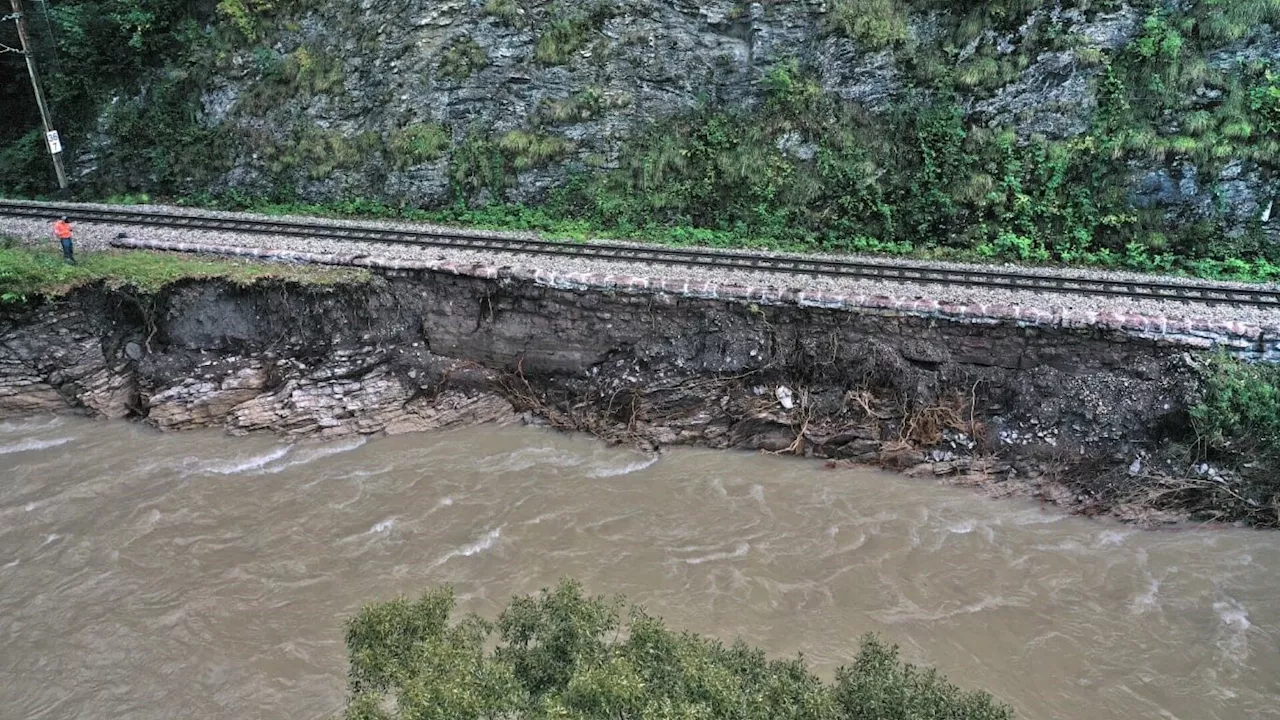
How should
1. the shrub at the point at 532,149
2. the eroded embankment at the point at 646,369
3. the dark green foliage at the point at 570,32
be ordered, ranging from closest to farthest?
the eroded embankment at the point at 646,369
the shrub at the point at 532,149
the dark green foliage at the point at 570,32

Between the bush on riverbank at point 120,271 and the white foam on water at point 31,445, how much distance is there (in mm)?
3354

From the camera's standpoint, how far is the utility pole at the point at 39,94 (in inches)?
966

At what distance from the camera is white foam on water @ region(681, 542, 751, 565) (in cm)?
1533

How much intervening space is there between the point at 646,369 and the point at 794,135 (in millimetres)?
8862

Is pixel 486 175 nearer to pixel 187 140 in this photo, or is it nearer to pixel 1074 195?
pixel 187 140

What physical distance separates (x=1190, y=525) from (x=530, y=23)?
849 inches

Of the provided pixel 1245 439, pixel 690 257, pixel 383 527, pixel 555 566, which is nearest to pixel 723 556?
pixel 555 566

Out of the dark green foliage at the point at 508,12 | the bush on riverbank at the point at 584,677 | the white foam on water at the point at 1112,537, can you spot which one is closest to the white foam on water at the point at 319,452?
the bush on riverbank at the point at 584,677

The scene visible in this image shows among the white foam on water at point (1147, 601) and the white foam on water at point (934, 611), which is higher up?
the white foam on water at point (934, 611)

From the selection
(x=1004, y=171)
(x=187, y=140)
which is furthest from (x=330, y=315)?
(x=1004, y=171)

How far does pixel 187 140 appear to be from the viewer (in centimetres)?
2575

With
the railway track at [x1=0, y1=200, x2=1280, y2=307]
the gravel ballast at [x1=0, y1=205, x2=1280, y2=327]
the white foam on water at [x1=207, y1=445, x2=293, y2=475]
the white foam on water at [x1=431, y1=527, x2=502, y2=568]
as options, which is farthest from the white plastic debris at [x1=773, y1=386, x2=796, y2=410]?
the white foam on water at [x1=207, y1=445, x2=293, y2=475]

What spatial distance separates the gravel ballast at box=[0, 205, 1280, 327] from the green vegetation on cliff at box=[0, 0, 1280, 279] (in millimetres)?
1669

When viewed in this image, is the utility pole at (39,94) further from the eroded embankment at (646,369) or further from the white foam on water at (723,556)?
the white foam on water at (723,556)
